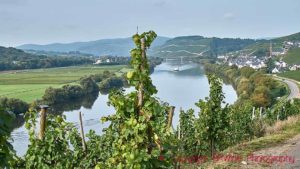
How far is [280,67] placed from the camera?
5797 inches

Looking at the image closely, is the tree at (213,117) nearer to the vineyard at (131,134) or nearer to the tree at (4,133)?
the vineyard at (131,134)

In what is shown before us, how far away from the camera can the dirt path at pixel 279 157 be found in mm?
12258

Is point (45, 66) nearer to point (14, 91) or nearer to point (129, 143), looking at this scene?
point (14, 91)

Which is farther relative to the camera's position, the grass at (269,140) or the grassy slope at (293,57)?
the grassy slope at (293,57)

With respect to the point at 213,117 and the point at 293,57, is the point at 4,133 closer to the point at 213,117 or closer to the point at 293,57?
the point at 213,117

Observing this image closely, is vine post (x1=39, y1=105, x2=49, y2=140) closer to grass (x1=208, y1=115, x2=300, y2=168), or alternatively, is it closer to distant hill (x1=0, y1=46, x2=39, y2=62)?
grass (x1=208, y1=115, x2=300, y2=168)

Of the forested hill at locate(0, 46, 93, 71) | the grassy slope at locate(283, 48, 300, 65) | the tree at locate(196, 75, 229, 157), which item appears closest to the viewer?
the tree at locate(196, 75, 229, 157)

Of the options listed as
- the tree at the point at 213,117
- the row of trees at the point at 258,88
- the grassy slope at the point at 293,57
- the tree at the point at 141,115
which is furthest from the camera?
the grassy slope at the point at 293,57

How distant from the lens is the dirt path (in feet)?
40.2

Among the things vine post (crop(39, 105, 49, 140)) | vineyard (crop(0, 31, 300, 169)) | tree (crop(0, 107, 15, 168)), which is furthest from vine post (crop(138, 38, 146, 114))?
vine post (crop(39, 105, 49, 140))

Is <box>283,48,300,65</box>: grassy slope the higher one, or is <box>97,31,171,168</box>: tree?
<box>97,31,171,168</box>: tree

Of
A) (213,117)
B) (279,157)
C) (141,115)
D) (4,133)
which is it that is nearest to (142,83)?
(141,115)

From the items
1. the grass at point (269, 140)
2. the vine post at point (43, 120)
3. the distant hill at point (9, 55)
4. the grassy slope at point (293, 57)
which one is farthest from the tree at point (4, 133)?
the distant hill at point (9, 55)

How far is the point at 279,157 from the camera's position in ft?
43.9
